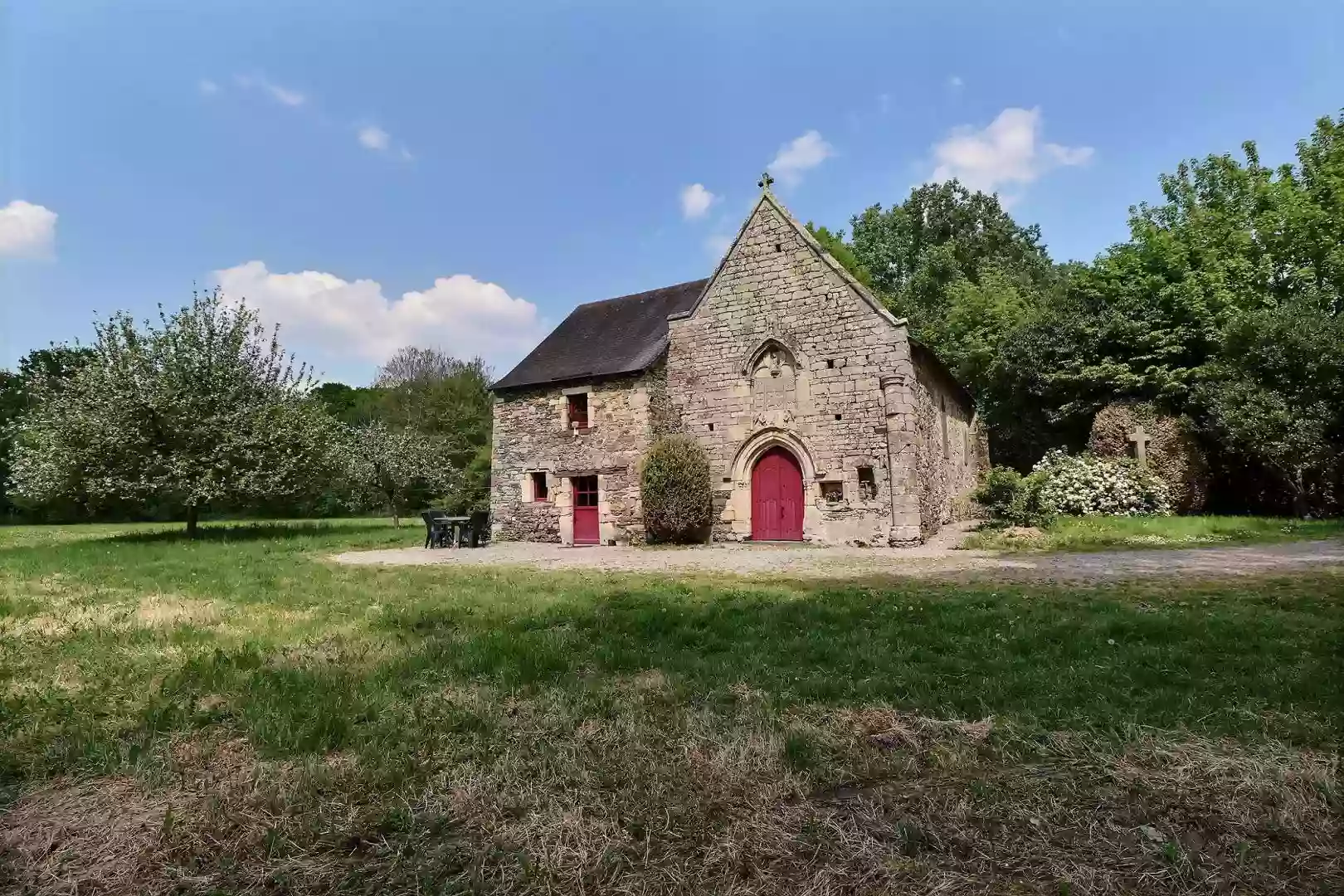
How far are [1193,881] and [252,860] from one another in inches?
124

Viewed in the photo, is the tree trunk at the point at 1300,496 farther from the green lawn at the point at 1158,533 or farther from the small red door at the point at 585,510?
the small red door at the point at 585,510

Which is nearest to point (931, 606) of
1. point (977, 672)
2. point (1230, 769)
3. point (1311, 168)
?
point (977, 672)

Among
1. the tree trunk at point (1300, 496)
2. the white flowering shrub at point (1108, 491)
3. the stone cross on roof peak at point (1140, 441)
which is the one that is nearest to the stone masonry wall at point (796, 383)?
the white flowering shrub at point (1108, 491)

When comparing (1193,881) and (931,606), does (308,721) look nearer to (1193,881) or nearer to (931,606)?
(1193,881)

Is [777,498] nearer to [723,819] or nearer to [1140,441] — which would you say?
[1140,441]

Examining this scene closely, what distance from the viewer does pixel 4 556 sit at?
543 inches

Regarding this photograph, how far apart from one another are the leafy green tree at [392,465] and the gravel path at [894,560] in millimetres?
11719

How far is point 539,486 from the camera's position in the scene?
18172mm

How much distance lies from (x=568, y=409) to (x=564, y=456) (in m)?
1.19

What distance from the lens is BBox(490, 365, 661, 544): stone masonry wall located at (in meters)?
16.5

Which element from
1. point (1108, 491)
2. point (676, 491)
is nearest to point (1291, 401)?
point (1108, 491)

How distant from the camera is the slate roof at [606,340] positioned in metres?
17.1

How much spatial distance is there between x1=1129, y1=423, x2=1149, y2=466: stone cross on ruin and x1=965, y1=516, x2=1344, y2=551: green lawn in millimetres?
2922

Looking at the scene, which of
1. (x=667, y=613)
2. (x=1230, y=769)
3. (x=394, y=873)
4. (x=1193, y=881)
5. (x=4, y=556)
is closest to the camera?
(x=1193, y=881)
